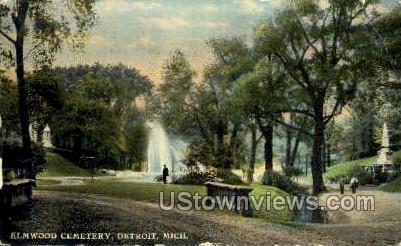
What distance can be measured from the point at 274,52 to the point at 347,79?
2.81 feet

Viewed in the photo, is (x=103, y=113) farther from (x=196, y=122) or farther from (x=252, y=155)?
(x=252, y=155)

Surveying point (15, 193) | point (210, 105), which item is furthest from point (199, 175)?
point (15, 193)

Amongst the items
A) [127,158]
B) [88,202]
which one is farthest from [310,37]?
[88,202]

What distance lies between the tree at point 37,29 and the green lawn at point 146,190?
768 mm

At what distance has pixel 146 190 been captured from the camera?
9352 mm

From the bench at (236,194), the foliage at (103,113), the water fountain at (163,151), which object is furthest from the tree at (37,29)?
the bench at (236,194)

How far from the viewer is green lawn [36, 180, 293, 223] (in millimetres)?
9320

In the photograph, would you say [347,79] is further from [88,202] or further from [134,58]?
[88,202]

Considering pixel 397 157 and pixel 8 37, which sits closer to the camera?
pixel 8 37

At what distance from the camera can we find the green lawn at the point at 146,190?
9.32m

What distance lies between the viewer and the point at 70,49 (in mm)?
9305

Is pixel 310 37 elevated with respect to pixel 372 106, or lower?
elevated

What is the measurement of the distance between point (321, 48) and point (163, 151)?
2.07 metres

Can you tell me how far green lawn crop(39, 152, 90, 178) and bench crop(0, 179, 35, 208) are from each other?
0.21 metres
